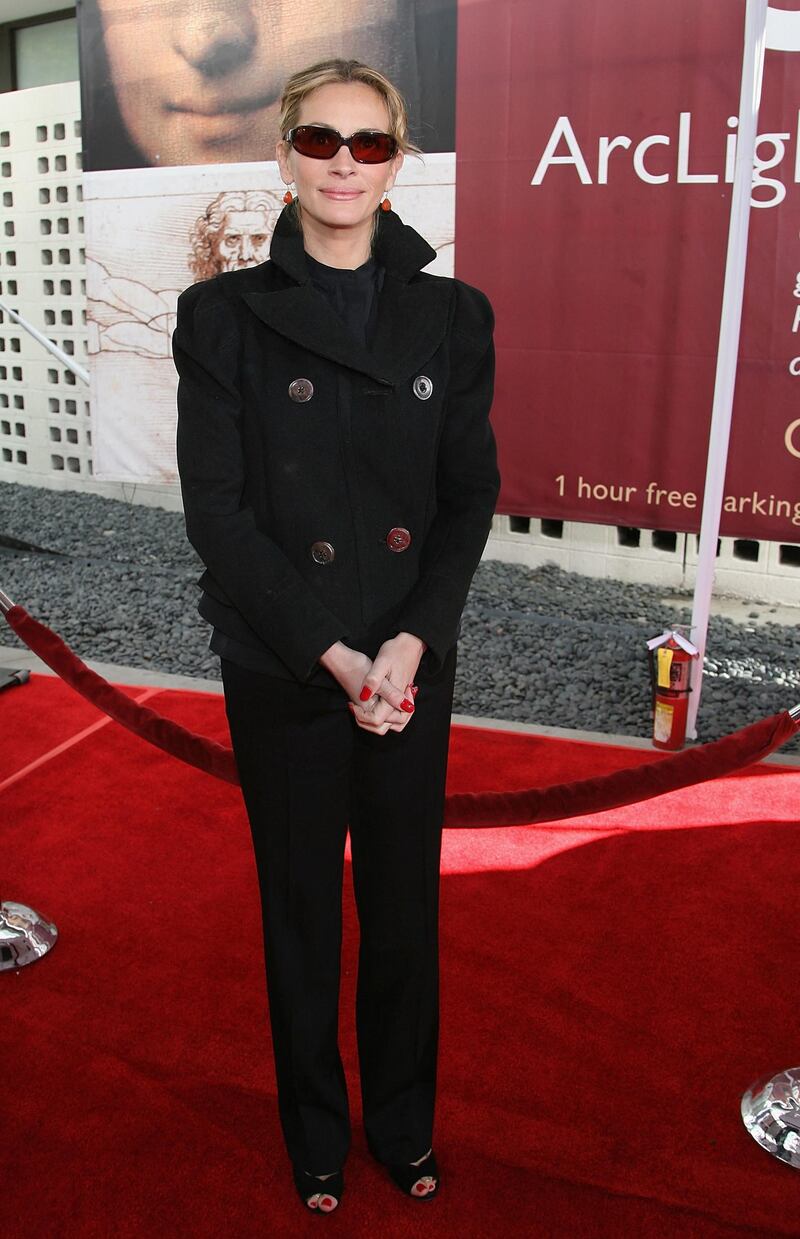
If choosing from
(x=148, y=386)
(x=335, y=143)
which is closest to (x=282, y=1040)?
(x=335, y=143)

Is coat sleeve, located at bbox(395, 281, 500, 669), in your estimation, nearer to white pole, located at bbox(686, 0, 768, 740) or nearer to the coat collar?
the coat collar

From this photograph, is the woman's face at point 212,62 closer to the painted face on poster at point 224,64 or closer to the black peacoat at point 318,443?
the painted face on poster at point 224,64

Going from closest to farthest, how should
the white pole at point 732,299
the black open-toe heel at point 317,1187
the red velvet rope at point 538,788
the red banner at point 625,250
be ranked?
the black open-toe heel at point 317,1187, the red velvet rope at point 538,788, the white pole at point 732,299, the red banner at point 625,250

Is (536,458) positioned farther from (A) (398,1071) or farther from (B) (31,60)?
(B) (31,60)

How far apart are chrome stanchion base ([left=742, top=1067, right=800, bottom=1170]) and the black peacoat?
1.01m

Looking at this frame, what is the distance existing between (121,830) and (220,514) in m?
1.74

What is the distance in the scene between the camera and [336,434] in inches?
55.2

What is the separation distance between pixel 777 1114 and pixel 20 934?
1.52 meters

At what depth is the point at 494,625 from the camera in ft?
15.6

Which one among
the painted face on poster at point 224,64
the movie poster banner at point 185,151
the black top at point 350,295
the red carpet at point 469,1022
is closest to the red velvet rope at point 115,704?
the red carpet at point 469,1022

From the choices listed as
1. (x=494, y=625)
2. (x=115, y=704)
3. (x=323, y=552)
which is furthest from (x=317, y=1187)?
→ (x=494, y=625)

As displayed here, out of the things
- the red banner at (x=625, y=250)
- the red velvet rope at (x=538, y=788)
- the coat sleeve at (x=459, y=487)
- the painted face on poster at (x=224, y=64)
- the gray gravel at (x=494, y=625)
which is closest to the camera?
the coat sleeve at (x=459, y=487)

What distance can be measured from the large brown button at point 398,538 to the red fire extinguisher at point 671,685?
7.34 ft

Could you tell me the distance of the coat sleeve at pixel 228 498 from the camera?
4.53 feet
